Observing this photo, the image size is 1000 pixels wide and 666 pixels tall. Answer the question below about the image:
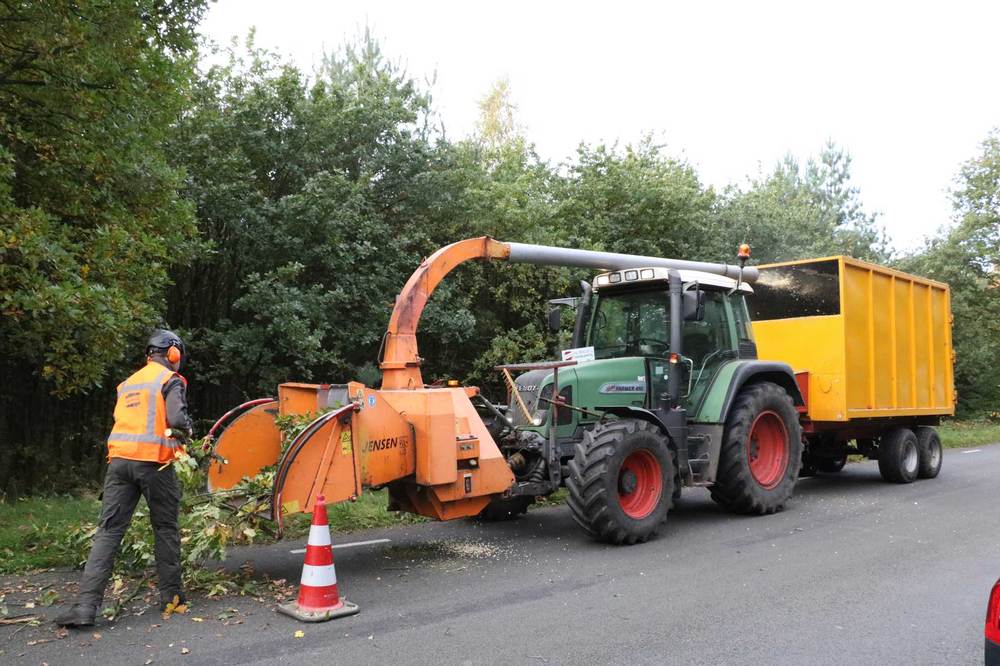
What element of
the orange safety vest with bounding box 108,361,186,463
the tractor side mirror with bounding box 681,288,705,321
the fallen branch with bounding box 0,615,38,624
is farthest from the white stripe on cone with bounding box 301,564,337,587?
the tractor side mirror with bounding box 681,288,705,321

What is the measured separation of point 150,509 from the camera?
5145 mm

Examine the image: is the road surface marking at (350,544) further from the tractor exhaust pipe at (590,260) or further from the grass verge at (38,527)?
the tractor exhaust pipe at (590,260)

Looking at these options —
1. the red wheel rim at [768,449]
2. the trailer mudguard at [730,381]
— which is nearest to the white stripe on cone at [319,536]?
the trailer mudguard at [730,381]

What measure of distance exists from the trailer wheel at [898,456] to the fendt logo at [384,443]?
8.00 meters

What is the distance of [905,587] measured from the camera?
566cm

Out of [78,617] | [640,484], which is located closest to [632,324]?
[640,484]

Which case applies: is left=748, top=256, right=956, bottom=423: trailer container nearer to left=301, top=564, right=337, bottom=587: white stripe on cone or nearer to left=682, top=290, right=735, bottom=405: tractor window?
left=682, top=290, right=735, bottom=405: tractor window

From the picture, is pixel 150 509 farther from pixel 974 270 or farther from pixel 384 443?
pixel 974 270

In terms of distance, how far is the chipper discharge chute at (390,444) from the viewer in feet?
18.1

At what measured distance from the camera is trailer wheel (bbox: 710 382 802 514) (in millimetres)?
8195

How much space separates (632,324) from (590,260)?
2.81 ft

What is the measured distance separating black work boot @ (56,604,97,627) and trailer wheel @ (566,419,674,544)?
3.76m

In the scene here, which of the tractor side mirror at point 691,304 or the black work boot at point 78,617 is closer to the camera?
the black work boot at point 78,617

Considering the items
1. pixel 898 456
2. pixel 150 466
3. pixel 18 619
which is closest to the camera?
pixel 18 619
